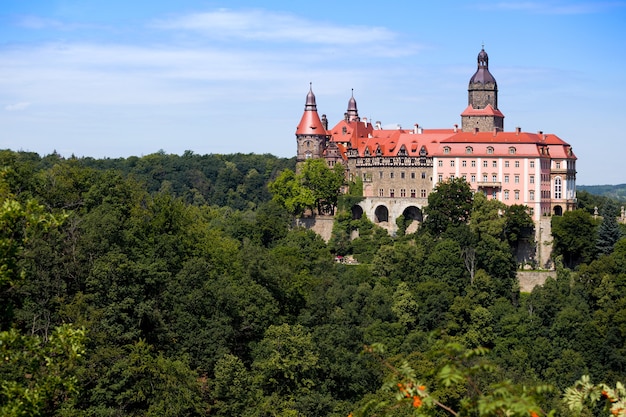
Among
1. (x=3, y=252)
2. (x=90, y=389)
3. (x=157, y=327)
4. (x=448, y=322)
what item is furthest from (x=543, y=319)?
(x=3, y=252)

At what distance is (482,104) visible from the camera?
71062 millimetres

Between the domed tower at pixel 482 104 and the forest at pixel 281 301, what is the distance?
740 centimetres

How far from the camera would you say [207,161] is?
14425 cm

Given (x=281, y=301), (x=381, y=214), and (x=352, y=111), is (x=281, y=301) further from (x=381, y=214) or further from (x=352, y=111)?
(x=352, y=111)

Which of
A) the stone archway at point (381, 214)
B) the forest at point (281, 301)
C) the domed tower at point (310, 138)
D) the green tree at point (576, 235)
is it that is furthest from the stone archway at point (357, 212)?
the green tree at point (576, 235)

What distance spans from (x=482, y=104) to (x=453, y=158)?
5.41 metres

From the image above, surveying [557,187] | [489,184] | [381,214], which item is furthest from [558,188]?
[381,214]

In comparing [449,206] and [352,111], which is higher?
[352,111]

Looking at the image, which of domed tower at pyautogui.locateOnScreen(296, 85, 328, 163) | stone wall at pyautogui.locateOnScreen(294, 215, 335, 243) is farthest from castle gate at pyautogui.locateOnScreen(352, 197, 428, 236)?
domed tower at pyautogui.locateOnScreen(296, 85, 328, 163)

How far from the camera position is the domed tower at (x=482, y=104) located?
70.4 metres

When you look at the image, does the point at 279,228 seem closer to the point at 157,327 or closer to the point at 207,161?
the point at 157,327

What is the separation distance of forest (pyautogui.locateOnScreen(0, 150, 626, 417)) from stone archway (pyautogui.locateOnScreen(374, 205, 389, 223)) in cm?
189

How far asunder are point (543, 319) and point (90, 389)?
3002cm

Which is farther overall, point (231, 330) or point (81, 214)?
point (81, 214)
